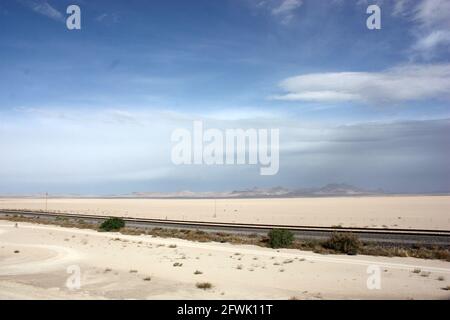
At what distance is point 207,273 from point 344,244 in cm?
956

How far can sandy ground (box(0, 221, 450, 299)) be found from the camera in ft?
51.5

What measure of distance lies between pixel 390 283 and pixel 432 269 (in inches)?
150

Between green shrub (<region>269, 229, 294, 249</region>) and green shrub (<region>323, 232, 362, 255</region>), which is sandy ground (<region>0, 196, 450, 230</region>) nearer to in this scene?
green shrub (<region>269, 229, 294, 249</region>)

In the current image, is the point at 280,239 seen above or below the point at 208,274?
above

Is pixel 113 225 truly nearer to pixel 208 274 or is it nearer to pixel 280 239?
pixel 280 239

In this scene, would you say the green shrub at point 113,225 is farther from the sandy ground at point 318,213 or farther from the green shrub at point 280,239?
the green shrub at point 280,239

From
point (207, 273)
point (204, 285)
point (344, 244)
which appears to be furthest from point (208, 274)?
point (344, 244)

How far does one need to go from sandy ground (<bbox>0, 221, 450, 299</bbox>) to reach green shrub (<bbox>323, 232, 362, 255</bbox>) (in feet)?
3.69

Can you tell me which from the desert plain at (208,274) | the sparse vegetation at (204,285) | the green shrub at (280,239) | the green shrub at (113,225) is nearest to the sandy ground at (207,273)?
the desert plain at (208,274)

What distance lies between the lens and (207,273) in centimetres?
1995

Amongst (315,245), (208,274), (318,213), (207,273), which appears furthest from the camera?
(318,213)

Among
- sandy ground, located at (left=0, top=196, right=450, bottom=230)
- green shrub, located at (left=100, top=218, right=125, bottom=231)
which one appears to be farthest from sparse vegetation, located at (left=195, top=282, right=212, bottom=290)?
sandy ground, located at (left=0, top=196, right=450, bottom=230)
